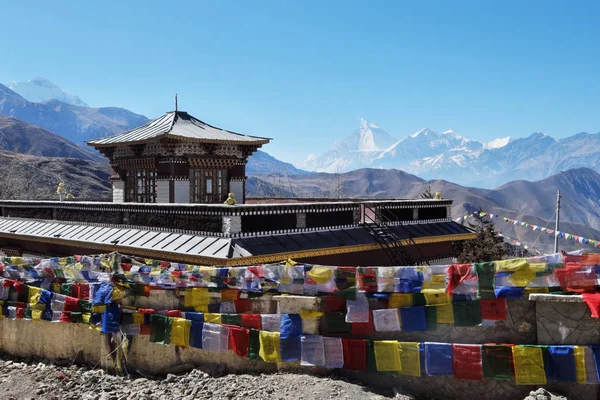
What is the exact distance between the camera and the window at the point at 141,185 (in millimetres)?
23922

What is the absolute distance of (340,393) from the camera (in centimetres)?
913

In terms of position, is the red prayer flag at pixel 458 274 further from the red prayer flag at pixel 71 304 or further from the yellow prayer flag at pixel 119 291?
the red prayer flag at pixel 71 304

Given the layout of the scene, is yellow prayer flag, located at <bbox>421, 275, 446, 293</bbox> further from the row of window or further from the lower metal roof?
the row of window

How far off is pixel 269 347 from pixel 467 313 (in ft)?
11.9

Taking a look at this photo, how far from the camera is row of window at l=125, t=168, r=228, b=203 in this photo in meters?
23.4

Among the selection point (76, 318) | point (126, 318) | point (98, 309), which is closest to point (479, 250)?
point (126, 318)

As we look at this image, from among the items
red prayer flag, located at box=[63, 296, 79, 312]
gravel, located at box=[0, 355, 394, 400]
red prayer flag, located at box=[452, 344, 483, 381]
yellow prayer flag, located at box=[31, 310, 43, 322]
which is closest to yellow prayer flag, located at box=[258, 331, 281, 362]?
gravel, located at box=[0, 355, 394, 400]

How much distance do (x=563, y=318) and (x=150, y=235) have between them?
12.9 meters

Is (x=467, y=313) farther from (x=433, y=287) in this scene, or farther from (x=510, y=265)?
(x=510, y=265)

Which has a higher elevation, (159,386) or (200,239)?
(200,239)

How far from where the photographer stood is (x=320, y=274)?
33.5 ft

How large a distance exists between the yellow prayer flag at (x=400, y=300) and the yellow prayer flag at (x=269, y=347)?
87.9 inches

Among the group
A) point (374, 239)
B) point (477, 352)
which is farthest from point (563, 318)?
point (374, 239)

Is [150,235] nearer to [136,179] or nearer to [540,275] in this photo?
[136,179]
